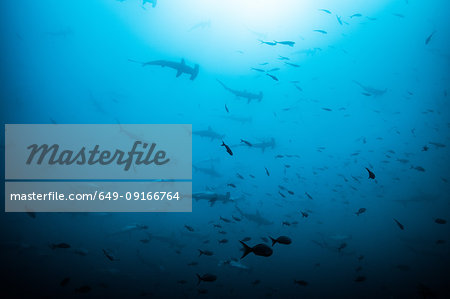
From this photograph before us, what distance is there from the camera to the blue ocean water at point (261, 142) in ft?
39.4

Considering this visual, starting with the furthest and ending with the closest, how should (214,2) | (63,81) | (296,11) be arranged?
(63,81)
(214,2)
(296,11)

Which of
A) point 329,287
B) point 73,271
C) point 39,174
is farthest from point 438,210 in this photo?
point 39,174

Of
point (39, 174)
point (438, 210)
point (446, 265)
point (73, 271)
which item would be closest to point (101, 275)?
point (73, 271)

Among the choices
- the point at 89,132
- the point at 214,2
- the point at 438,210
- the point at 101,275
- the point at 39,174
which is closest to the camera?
the point at 101,275

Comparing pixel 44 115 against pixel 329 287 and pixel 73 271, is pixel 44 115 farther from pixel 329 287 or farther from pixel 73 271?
pixel 329 287

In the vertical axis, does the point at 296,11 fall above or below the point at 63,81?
above

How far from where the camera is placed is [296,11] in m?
31.0

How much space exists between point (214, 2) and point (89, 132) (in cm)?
3144

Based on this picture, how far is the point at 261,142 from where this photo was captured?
24.1m

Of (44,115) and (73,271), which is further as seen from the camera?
(44,115)

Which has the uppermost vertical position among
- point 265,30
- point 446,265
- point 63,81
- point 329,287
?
point 265,30

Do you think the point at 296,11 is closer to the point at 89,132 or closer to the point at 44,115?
the point at 89,132

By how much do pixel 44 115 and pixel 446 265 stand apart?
6463cm

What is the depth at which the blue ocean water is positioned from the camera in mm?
12000
